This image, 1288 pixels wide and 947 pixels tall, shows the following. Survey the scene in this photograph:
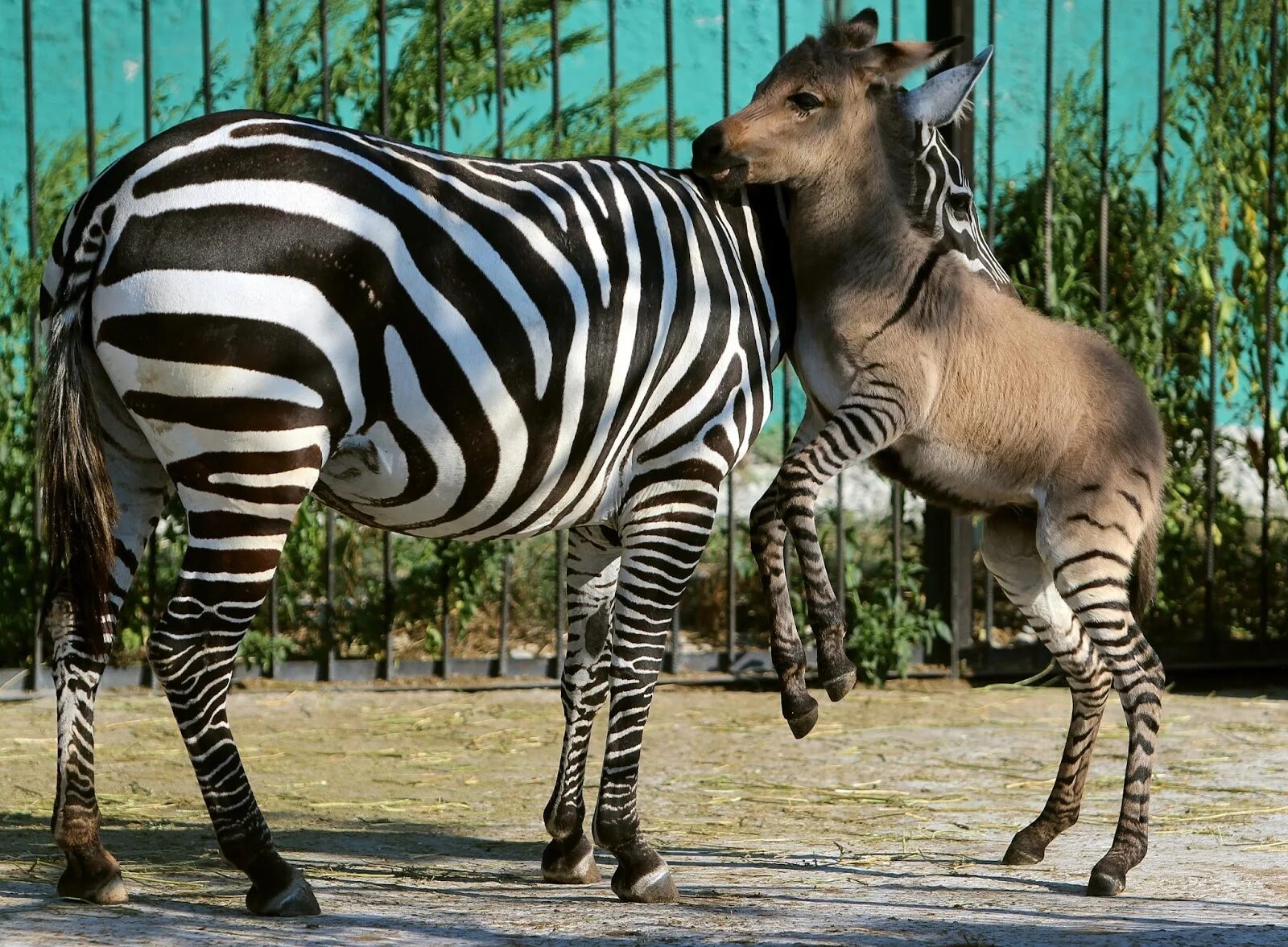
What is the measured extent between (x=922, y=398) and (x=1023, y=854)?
4.70 ft

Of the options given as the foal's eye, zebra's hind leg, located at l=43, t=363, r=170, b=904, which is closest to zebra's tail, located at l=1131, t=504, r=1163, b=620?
the foal's eye

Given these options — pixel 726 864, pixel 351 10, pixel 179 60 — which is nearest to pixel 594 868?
pixel 726 864

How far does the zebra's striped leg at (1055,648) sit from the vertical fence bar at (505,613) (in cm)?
308

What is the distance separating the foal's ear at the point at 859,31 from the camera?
4812 mm

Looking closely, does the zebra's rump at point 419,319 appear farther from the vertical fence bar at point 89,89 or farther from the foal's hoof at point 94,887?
the vertical fence bar at point 89,89

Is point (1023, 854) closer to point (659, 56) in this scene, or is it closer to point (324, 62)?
point (324, 62)

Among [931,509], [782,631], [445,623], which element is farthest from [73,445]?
[931,509]

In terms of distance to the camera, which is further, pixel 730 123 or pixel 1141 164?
pixel 1141 164

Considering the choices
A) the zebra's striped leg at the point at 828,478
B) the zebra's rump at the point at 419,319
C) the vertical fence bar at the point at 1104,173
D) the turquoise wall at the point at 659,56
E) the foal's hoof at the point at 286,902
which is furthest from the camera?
the turquoise wall at the point at 659,56

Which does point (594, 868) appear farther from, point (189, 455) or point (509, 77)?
point (509, 77)

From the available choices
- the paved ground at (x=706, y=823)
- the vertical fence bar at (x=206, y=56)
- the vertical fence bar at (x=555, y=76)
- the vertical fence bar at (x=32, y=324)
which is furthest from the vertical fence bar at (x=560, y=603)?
the vertical fence bar at (x=206, y=56)

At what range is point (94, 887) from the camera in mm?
4066

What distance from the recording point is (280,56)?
786cm

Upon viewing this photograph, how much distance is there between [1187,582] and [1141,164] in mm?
2684
